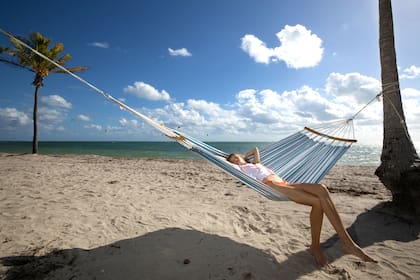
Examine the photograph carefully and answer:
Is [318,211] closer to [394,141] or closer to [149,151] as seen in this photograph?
[394,141]

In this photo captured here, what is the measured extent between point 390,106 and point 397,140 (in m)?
0.38

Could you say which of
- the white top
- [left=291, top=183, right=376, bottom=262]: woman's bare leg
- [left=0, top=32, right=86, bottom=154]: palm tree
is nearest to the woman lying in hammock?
[left=291, top=183, right=376, bottom=262]: woman's bare leg

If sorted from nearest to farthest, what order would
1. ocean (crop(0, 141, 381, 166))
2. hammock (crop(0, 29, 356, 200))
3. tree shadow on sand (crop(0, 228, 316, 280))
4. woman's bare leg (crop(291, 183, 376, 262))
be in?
tree shadow on sand (crop(0, 228, 316, 280))
woman's bare leg (crop(291, 183, 376, 262))
hammock (crop(0, 29, 356, 200))
ocean (crop(0, 141, 381, 166))

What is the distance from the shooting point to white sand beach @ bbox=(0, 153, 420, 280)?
151 centimetres

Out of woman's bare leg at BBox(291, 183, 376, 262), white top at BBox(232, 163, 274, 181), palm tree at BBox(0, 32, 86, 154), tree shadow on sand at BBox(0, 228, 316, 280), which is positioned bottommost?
tree shadow on sand at BBox(0, 228, 316, 280)

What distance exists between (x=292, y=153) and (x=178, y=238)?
69.4 inches

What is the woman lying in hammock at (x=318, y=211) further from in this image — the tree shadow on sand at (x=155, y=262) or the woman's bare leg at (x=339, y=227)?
the tree shadow on sand at (x=155, y=262)

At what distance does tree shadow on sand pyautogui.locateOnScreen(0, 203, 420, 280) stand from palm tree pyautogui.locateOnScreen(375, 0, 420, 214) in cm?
52

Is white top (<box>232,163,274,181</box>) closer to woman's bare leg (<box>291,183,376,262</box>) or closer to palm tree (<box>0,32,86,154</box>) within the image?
woman's bare leg (<box>291,183,376,262</box>)

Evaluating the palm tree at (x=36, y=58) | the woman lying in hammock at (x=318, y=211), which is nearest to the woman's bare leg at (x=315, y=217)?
the woman lying in hammock at (x=318, y=211)

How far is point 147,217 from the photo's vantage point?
92.8 inches

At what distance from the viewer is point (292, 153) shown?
289 cm

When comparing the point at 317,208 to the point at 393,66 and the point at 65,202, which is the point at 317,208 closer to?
the point at 393,66

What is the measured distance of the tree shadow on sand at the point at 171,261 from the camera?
144 cm
